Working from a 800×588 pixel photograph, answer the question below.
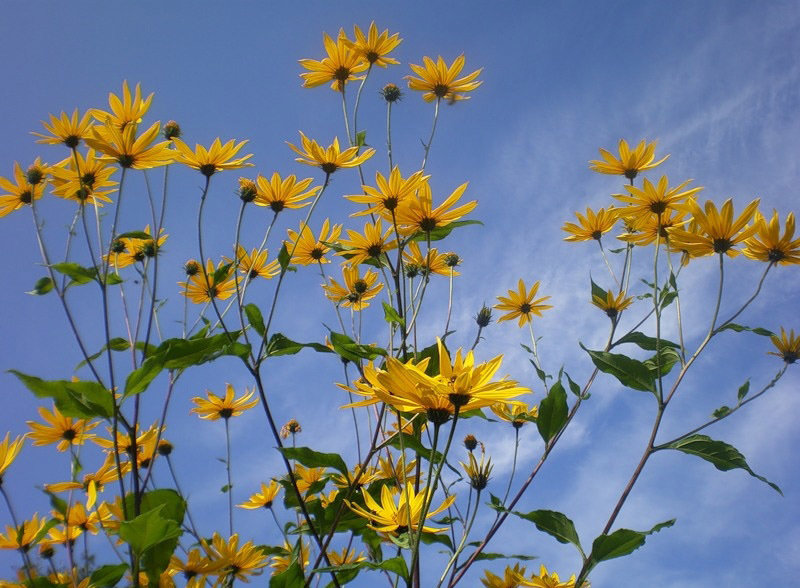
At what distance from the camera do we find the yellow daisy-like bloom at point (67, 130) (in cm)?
247

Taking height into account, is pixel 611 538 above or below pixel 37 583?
above

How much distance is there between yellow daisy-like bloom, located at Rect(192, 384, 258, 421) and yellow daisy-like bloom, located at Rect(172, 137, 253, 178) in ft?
3.60

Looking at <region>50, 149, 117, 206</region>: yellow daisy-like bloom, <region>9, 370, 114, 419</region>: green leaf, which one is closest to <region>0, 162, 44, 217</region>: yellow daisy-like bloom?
<region>50, 149, 117, 206</region>: yellow daisy-like bloom

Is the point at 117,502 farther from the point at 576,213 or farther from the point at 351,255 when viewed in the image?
the point at 576,213

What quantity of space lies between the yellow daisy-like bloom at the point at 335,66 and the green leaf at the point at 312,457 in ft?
6.08

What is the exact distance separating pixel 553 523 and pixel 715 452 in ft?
1.90

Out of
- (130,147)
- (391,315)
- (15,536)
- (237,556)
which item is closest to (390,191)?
(391,315)

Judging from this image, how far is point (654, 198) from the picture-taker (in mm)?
2424

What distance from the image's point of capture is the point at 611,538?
187cm

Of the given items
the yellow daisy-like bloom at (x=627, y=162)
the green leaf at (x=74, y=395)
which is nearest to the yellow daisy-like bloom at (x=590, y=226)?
the yellow daisy-like bloom at (x=627, y=162)

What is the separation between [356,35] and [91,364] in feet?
6.31

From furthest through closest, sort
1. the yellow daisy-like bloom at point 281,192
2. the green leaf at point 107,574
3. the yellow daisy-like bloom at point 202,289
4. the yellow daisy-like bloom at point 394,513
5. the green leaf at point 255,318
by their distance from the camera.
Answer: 1. the yellow daisy-like bloom at point 202,289
2. the yellow daisy-like bloom at point 281,192
3. the green leaf at point 255,318
4. the green leaf at point 107,574
5. the yellow daisy-like bloom at point 394,513

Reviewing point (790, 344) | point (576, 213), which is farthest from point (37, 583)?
point (790, 344)

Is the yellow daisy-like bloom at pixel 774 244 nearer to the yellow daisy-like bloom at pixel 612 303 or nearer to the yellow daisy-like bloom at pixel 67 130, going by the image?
the yellow daisy-like bloom at pixel 612 303
